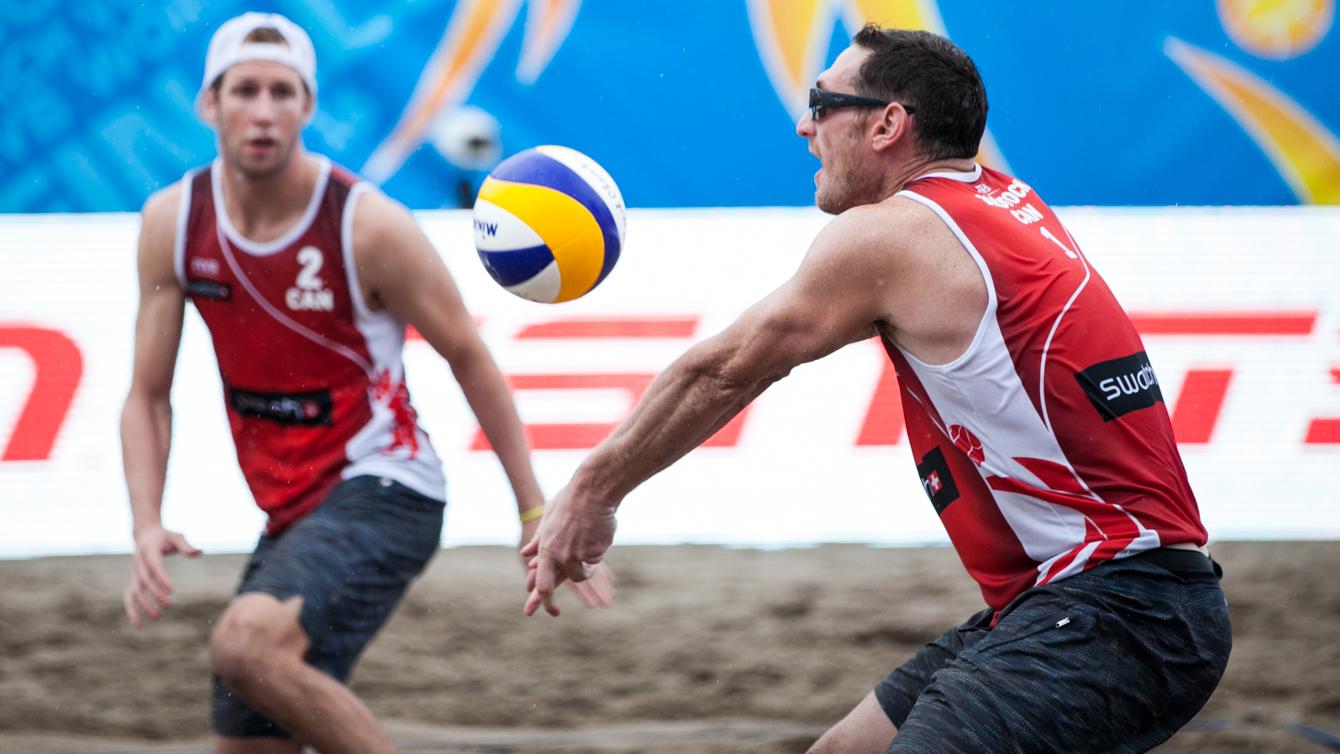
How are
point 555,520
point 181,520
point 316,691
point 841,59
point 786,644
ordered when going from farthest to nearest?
point 181,520, point 786,644, point 316,691, point 841,59, point 555,520

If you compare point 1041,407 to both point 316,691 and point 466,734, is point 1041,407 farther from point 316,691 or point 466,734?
point 466,734

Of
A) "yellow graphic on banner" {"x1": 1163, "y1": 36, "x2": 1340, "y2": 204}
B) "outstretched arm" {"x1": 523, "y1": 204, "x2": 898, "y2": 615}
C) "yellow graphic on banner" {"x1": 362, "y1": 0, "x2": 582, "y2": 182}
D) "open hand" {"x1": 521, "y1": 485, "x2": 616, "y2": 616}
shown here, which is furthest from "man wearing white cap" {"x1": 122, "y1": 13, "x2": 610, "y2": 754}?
"yellow graphic on banner" {"x1": 1163, "y1": 36, "x2": 1340, "y2": 204}

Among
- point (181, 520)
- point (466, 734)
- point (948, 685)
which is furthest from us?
point (181, 520)

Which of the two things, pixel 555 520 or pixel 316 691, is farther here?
pixel 316 691

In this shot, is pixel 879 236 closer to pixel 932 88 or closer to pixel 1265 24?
pixel 932 88

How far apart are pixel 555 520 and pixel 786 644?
2779mm

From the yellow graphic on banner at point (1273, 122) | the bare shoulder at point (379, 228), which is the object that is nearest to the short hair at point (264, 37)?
the bare shoulder at point (379, 228)

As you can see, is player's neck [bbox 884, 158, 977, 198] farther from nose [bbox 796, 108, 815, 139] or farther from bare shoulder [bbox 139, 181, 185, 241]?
bare shoulder [bbox 139, 181, 185, 241]

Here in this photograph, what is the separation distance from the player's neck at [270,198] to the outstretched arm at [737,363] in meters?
1.49

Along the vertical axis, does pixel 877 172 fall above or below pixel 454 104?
below

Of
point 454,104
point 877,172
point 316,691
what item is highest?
point 454,104

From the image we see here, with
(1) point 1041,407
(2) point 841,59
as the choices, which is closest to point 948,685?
(1) point 1041,407

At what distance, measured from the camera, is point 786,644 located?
521cm

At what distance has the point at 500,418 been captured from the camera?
3676mm
